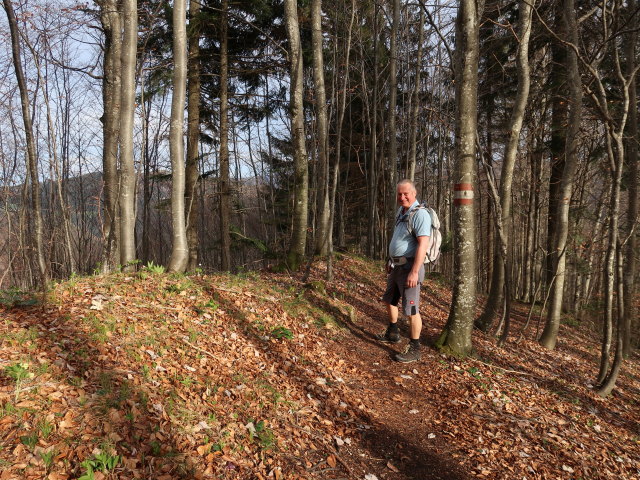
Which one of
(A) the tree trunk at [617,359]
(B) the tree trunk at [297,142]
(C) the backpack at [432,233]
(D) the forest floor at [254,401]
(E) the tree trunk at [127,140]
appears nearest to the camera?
(D) the forest floor at [254,401]

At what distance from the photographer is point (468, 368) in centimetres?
462

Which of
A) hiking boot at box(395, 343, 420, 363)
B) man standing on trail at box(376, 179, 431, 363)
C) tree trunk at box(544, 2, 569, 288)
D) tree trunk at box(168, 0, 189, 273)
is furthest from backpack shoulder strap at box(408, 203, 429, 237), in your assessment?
tree trunk at box(544, 2, 569, 288)

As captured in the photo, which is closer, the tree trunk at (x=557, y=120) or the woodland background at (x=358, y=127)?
the woodland background at (x=358, y=127)

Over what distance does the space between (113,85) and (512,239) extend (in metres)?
17.0

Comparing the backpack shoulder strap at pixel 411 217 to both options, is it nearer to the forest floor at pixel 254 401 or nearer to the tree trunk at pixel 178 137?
the forest floor at pixel 254 401

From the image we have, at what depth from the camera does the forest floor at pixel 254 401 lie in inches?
93.0

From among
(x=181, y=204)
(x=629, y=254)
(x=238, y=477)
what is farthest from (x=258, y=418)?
(x=629, y=254)

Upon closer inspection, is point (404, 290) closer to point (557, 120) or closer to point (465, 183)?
point (465, 183)

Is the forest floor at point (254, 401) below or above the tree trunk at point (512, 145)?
below

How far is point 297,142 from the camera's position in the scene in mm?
8445

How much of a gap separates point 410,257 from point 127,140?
197 inches

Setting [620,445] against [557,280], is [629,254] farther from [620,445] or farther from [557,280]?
[620,445]

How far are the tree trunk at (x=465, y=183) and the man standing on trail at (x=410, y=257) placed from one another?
0.68 m

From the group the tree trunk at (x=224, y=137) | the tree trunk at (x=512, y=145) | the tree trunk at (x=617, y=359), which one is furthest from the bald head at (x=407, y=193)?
the tree trunk at (x=224, y=137)
